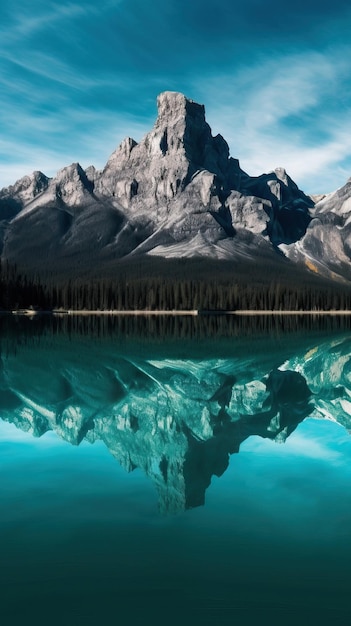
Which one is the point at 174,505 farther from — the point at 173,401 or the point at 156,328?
the point at 156,328

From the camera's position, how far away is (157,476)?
1609 centimetres

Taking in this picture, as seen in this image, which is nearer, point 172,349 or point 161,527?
point 161,527

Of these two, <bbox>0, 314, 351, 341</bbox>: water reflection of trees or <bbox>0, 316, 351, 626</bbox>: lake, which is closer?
<bbox>0, 316, 351, 626</bbox>: lake

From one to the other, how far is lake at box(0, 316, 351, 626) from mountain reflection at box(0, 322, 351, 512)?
117mm

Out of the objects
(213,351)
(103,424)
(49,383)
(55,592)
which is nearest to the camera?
(55,592)

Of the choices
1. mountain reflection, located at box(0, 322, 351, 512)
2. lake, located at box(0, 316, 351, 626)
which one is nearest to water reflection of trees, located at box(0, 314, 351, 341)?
mountain reflection, located at box(0, 322, 351, 512)

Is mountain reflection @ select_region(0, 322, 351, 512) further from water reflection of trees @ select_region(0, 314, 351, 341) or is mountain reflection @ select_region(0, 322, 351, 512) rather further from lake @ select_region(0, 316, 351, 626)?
water reflection of trees @ select_region(0, 314, 351, 341)

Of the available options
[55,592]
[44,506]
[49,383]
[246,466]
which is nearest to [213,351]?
[49,383]

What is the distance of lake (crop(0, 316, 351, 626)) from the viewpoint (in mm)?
9211

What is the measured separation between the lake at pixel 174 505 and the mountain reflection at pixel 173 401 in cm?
12

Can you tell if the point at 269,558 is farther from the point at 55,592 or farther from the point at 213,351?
the point at 213,351

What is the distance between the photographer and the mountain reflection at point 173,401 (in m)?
18.4

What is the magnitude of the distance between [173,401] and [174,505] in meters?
14.4

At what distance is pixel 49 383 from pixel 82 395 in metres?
4.95
